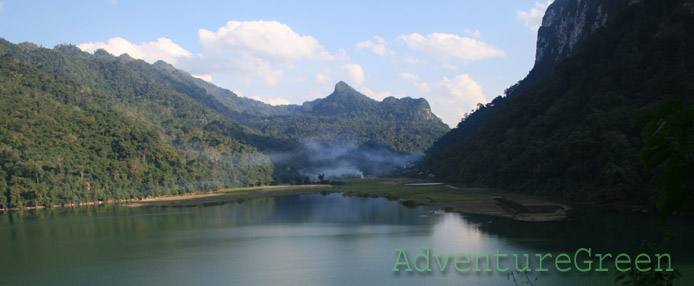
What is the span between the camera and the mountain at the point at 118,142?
57.8 metres

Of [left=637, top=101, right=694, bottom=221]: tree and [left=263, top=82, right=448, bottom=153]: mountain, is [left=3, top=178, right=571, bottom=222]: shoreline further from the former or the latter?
[left=263, top=82, right=448, bottom=153]: mountain

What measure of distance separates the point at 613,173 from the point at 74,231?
136ft

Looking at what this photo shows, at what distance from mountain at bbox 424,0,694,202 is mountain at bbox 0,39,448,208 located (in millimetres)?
45135

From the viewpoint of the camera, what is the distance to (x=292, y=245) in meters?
28.5

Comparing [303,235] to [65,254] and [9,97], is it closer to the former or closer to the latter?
[65,254]

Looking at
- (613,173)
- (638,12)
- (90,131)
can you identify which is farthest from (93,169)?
(638,12)

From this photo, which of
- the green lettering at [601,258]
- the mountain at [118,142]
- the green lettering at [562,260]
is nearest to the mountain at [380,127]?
the mountain at [118,142]

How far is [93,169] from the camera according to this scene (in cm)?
6172

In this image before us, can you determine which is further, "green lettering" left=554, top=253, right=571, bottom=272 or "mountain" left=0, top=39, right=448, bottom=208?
"mountain" left=0, top=39, right=448, bottom=208

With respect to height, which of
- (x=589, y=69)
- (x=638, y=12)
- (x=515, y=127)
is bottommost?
(x=515, y=127)

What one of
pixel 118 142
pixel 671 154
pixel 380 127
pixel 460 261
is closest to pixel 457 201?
pixel 460 261

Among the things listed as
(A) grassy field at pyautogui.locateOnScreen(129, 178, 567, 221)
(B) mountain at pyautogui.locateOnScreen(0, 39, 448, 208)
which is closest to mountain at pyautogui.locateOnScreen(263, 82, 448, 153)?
(B) mountain at pyautogui.locateOnScreen(0, 39, 448, 208)

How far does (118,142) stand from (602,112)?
62.0 meters

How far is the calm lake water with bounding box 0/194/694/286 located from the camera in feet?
69.1
